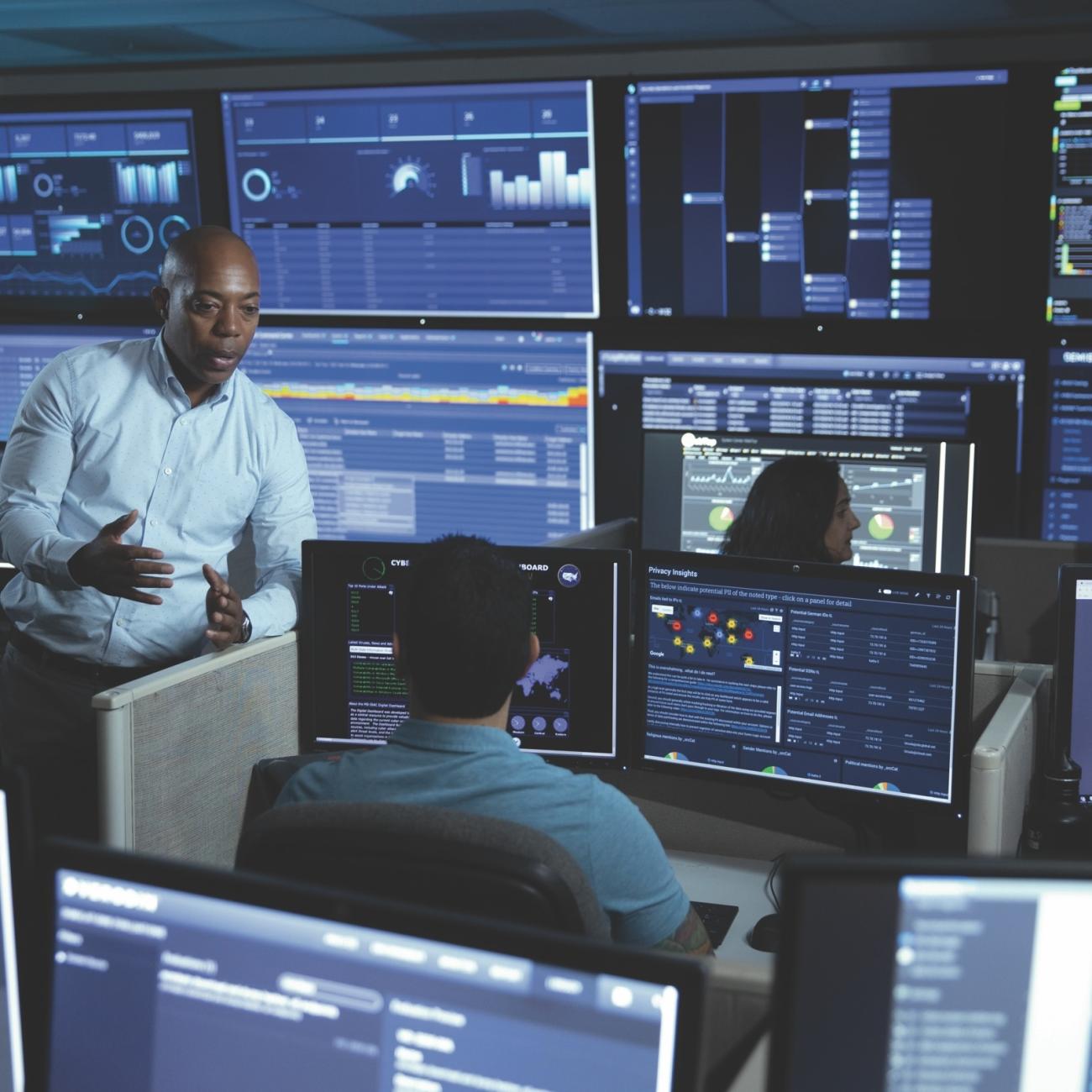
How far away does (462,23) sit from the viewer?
13.1 ft

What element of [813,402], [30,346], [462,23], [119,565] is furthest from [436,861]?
[30,346]

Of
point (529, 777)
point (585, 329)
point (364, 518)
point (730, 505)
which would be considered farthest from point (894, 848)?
point (364, 518)

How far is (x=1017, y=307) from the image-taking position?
3.96 metres

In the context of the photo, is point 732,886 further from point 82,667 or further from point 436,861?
point 82,667

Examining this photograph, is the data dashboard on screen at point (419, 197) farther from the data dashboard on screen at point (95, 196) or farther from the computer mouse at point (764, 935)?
the computer mouse at point (764, 935)

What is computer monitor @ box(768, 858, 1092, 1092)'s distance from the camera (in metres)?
0.81

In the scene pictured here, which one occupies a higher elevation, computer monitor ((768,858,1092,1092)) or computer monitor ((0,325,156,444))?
computer monitor ((0,325,156,444))

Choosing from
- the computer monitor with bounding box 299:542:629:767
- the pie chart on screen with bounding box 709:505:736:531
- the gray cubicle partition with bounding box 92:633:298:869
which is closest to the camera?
the gray cubicle partition with bounding box 92:633:298:869

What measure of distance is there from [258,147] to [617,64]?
122 centimetres

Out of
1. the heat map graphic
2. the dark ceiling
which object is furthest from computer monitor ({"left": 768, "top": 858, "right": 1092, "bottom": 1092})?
the dark ceiling

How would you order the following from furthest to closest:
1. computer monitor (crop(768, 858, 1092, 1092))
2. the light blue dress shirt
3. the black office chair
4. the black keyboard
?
the light blue dress shirt
the black keyboard
the black office chair
computer monitor (crop(768, 858, 1092, 1092))

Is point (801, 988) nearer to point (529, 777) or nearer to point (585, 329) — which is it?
point (529, 777)

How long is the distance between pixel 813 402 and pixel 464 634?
2.87 meters

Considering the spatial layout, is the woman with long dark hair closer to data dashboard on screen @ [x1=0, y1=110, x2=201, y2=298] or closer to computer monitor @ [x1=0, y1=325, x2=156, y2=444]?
data dashboard on screen @ [x1=0, y1=110, x2=201, y2=298]
